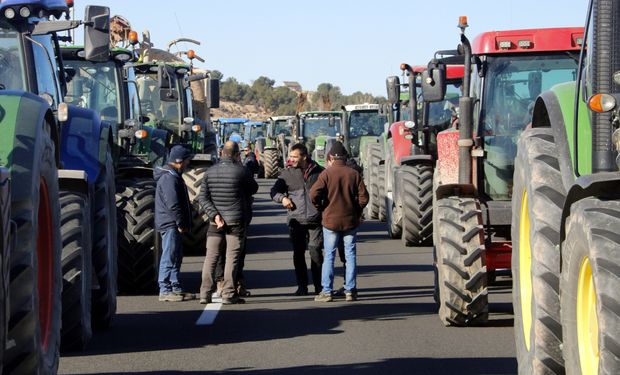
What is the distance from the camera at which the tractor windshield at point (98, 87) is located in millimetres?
17641

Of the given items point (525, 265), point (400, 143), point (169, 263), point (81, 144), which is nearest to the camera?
point (525, 265)

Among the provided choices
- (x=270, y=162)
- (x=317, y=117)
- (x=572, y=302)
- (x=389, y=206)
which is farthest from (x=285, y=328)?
(x=270, y=162)

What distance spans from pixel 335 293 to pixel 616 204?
9.73 metres

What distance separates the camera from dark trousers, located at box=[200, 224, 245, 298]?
1480cm

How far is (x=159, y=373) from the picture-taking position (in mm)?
10039

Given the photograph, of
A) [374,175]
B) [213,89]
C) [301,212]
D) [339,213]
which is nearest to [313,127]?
[374,175]

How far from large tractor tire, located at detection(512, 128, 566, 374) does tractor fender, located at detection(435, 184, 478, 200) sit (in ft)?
12.7

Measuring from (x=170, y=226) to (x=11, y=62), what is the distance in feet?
15.5

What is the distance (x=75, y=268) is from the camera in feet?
33.3

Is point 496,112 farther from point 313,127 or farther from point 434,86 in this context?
point 313,127

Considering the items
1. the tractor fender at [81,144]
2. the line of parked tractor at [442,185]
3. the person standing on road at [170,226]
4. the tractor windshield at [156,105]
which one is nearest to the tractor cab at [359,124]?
the tractor windshield at [156,105]

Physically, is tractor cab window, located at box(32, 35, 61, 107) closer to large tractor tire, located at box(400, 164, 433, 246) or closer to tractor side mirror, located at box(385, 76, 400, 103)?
large tractor tire, located at box(400, 164, 433, 246)

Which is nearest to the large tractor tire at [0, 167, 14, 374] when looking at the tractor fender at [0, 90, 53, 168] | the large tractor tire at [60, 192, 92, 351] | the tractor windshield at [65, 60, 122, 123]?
the tractor fender at [0, 90, 53, 168]

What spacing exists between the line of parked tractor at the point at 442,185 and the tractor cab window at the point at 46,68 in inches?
1.0
